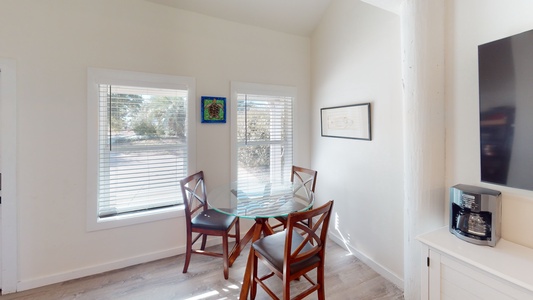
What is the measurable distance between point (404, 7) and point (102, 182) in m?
3.20

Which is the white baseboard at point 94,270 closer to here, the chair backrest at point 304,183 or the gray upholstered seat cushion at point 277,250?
the gray upholstered seat cushion at point 277,250

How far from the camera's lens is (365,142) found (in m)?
2.42

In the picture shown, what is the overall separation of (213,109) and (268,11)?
142cm

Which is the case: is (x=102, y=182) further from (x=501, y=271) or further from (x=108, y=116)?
(x=501, y=271)

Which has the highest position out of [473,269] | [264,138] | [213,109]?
[213,109]

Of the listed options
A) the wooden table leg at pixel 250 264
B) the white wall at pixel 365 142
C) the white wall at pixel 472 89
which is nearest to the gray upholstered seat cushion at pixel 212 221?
the wooden table leg at pixel 250 264

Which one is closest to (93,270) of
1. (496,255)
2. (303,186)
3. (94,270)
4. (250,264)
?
(94,270)

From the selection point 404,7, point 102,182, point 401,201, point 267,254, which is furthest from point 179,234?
point 404,7

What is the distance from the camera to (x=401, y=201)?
205cm

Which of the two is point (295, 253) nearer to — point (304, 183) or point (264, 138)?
point (304, 183)

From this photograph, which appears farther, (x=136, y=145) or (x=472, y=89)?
(x=136, y=145)

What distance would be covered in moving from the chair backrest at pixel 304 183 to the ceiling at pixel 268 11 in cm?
194

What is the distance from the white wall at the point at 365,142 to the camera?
6.86ft

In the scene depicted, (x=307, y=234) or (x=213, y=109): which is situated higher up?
(x=213, y=109)
